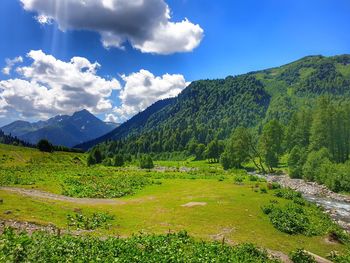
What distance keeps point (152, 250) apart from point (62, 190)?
4090cm

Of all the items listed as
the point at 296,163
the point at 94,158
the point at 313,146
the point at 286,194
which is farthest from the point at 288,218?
the point at 94,158

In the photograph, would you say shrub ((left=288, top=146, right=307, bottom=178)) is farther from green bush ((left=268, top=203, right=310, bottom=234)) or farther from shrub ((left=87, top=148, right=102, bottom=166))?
shrub ((left=87, top=148, right=102, bottom=166))

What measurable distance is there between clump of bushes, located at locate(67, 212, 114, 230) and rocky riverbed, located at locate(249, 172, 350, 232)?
3280cm

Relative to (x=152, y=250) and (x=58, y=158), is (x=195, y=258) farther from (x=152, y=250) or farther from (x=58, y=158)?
(x=58, y=158)

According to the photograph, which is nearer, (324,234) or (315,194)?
(324,234)

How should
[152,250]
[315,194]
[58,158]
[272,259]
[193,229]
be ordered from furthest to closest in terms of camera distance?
[58,158] < [315,194] < [193,229] < [272,259] < [152,250]

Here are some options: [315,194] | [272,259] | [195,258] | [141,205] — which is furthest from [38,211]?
[315,194]

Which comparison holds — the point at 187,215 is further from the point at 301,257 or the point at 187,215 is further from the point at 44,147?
the point at 44,147

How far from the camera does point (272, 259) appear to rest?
29234 mm

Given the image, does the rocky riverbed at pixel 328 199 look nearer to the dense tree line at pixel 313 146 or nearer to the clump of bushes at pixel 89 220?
the dense tree line at pixel 313 146

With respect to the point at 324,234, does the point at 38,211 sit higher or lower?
higher

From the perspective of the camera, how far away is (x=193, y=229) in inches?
1511

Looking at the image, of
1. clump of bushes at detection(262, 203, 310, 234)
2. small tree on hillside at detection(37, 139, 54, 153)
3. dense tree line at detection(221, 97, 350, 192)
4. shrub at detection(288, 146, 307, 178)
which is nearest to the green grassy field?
clump of bushes at detection(262, 203, 310, 234)

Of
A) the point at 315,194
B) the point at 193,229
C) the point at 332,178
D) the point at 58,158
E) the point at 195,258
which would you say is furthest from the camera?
the point at 58,158
